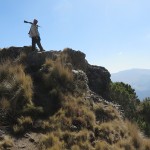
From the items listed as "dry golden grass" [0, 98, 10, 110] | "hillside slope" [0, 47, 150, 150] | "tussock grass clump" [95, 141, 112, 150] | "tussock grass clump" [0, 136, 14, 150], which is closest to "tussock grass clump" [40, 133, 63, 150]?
"hillside slope" [0, 47, 150, 150]

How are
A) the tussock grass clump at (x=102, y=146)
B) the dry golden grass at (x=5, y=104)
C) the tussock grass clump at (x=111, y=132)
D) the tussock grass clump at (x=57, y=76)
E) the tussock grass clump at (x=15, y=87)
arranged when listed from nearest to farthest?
the tussock grass clump at (x=102, y=146), the tussock grass clump at (x=111, y=132), the dry golden grass at (x=5, y=104), the tussock grass clump at (x=15, y=87), the tussock grass clump at (x=57, y=76)

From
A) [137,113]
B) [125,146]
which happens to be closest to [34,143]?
[125,146]

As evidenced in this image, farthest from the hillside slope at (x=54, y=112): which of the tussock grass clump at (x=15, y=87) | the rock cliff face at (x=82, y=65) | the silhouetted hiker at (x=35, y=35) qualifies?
the silhouetted hiker at (x=35, y=35)

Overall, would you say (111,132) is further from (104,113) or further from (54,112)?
(54,112)

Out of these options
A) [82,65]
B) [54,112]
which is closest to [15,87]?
[54,112]

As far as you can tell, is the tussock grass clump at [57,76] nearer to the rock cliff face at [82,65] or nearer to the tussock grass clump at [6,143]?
the rock cliff face at [82,65]

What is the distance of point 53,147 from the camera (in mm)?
11750

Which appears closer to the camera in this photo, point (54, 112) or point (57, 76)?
point (54, 112)

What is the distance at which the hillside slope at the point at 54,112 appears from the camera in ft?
42.0

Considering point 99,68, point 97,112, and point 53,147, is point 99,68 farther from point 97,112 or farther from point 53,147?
point 53,147

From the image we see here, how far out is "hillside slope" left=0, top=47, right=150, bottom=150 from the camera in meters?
12.8

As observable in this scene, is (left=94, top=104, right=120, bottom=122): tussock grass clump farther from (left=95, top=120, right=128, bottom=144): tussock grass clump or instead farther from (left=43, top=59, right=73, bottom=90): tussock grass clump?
(left=43, top=59, right=73, bottom=90): tussock grass clump

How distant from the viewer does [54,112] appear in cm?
1502

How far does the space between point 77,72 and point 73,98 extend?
8.81ft
